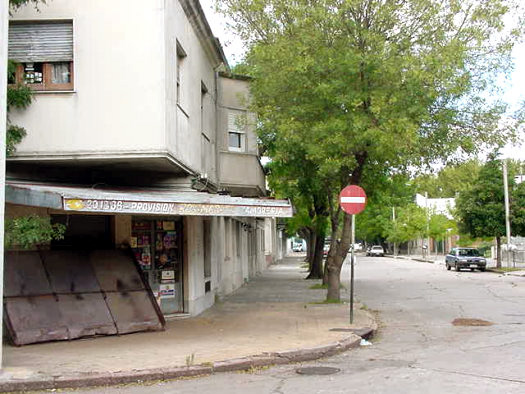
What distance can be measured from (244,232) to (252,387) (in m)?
21.1

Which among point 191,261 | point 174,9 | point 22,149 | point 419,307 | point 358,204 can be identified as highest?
point 174,9

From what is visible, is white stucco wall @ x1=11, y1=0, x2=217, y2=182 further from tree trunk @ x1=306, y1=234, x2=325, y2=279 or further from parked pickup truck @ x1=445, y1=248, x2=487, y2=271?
parked pickup truck @ x1=445, y1=248, x2=487, y2=271

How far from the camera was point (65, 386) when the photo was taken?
26.3 feet

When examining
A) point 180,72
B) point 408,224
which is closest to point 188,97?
point 180,72

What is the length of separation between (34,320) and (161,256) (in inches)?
154

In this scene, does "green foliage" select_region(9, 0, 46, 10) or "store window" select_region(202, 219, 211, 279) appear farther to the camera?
"store window" select_region(202, 219, 211, 279)

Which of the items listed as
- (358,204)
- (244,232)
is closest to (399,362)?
(358,204)

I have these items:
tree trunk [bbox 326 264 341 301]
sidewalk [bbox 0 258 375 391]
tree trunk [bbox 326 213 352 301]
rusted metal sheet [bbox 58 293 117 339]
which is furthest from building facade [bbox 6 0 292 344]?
tree trunk [bbox 326 264 341 301]

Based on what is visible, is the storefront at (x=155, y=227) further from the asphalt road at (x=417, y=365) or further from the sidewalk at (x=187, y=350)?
the asphalt road at (x=417, y=365)

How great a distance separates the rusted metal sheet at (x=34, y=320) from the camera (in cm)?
1041

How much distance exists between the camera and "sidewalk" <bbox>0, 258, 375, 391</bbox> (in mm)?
8305

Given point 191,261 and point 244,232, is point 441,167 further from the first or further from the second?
point 244,232

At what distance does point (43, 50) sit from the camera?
466 inches

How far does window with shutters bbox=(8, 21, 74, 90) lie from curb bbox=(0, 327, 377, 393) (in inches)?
230
